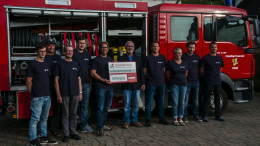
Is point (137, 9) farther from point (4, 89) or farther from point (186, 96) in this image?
point (4, 89)

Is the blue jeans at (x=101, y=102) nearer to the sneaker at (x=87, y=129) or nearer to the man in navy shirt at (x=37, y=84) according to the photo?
the sneaker at (x=87, y=129)

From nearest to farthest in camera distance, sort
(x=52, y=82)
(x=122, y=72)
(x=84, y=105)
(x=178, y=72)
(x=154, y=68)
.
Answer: (x=52, y=82)
(x=84, y=105)
(x=122, y=72)
(x=154, y=68)
(x=178, y=72)

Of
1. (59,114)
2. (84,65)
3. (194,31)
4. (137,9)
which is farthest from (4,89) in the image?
(194,31)

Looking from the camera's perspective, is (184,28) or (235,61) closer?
(184,28)

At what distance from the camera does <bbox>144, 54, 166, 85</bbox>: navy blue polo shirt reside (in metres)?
6.28

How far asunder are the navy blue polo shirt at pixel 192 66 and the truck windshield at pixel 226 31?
80 cm

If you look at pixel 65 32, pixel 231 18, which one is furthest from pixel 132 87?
pixel 231 18

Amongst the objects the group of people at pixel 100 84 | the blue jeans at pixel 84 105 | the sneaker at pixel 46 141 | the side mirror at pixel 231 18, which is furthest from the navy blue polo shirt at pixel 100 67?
the side mirror at pixel 231 18

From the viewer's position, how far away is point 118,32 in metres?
6.48

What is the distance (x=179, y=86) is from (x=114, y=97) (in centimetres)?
145

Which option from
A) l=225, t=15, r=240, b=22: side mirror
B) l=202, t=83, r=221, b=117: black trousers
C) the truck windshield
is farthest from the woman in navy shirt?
l=225, t=15, r=240, b=22: side mirror

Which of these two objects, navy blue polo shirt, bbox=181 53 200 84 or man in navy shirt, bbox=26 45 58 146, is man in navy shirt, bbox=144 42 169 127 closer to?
navy blue polo shirt, bbox=181 53 200 84

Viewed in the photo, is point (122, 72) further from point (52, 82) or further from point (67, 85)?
point (52, 82)

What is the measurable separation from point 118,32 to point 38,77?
2247 mm
